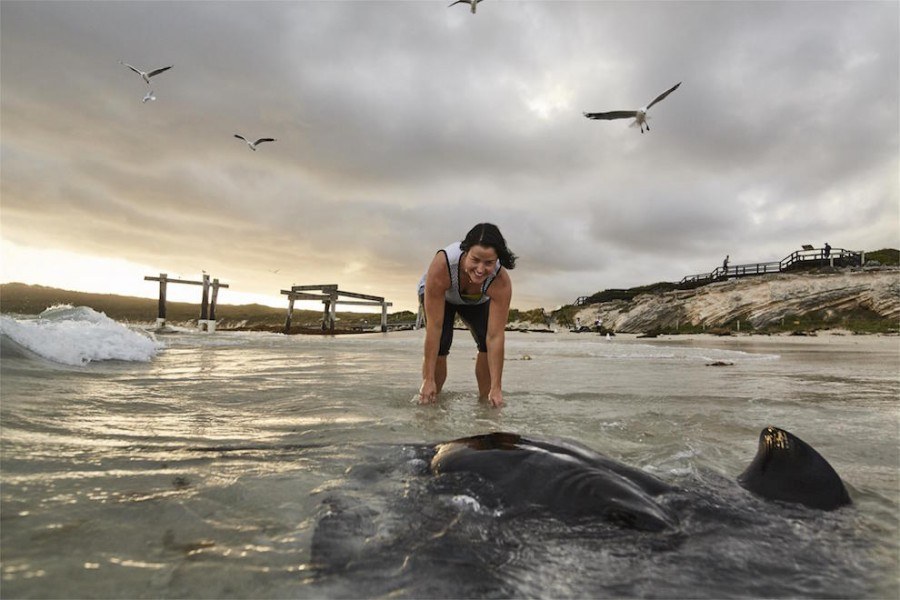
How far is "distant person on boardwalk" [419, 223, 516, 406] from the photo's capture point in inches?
181

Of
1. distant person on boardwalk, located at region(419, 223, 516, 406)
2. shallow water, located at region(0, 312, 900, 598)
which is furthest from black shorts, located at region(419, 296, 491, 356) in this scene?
shallow water, located at region(0, 312, 900, 598)

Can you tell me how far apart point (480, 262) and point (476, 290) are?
762mm

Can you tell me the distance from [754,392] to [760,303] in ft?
130

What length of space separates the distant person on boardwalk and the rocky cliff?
3600 cm

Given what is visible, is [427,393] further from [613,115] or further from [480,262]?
[613,115]

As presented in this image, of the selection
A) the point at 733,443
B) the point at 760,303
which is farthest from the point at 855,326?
the point at 733,443

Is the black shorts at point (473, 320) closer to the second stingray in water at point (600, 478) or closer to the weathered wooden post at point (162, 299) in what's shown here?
the second stingray in water at point (600, 478)

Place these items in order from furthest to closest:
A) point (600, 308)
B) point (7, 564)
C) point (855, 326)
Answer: point (600, 308)
point (855, 326)
point (7, 564)

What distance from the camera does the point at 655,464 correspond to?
9.45 ft

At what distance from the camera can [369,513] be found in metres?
2.00

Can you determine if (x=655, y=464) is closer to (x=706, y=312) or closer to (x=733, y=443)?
(x=733, y=443)

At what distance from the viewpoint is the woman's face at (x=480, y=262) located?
14.8 feet

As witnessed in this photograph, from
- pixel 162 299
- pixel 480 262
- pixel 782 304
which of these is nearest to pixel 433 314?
pixel 480 262

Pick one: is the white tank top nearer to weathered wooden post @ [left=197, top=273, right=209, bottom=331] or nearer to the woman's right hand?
the woman's right hand
